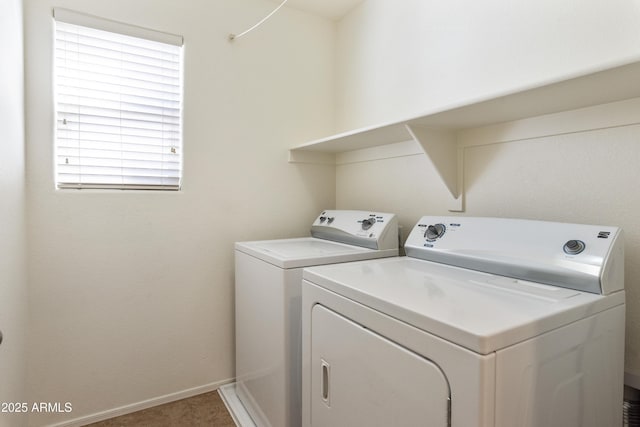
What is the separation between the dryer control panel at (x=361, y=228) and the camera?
1.74 m

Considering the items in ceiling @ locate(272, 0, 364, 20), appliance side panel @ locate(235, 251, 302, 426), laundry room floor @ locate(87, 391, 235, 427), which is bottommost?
laundry room floor @ locate(87, 391, 235, 427)

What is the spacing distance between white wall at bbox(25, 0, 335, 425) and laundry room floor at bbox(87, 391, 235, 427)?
59 mm

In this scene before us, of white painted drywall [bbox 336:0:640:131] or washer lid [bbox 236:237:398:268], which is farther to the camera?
washer lid [bbox 236:237:398:268]

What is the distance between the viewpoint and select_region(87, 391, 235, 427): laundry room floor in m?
1.81

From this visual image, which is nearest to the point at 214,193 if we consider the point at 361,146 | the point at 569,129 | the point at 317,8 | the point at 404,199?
the point at 361,146

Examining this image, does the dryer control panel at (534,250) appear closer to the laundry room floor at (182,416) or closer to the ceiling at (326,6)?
the laundry room floor at (182,416)

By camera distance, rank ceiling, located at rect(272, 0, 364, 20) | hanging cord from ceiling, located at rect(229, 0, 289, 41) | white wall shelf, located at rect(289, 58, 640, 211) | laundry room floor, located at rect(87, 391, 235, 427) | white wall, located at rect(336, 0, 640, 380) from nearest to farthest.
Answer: white wall shelf, located at rect(289, 58, 640, 211)
white wall, located at rect(336, 0, 640, 380)
laundry room floor, located at rect(87, 391, 235, 427)
hanging cord from ceiling, located at rect(229, 0, 289, 41)
ceiling, located at rect(272, 0, 364, 20)

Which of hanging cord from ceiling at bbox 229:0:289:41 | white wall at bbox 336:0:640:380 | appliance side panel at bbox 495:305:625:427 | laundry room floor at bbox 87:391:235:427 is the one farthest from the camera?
hanging cord from ceiling at bbox 229:0:289:41

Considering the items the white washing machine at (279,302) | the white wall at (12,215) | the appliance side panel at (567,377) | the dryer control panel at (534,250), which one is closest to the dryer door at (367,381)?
the appliance side panel at (567,377)

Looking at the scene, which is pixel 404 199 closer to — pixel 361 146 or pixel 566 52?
pixel 361 146

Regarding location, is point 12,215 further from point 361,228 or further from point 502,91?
point 502,91

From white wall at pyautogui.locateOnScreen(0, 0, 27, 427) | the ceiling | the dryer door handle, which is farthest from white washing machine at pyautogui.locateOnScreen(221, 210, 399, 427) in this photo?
the ceiling

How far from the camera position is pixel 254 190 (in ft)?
7.29

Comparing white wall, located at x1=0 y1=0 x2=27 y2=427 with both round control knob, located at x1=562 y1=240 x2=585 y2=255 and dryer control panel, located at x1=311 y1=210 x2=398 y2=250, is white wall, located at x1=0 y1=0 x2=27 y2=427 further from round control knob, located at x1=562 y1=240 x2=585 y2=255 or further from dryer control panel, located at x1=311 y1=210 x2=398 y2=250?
round control knob, located at x1=562 y1=240 x2=585 y2=255
